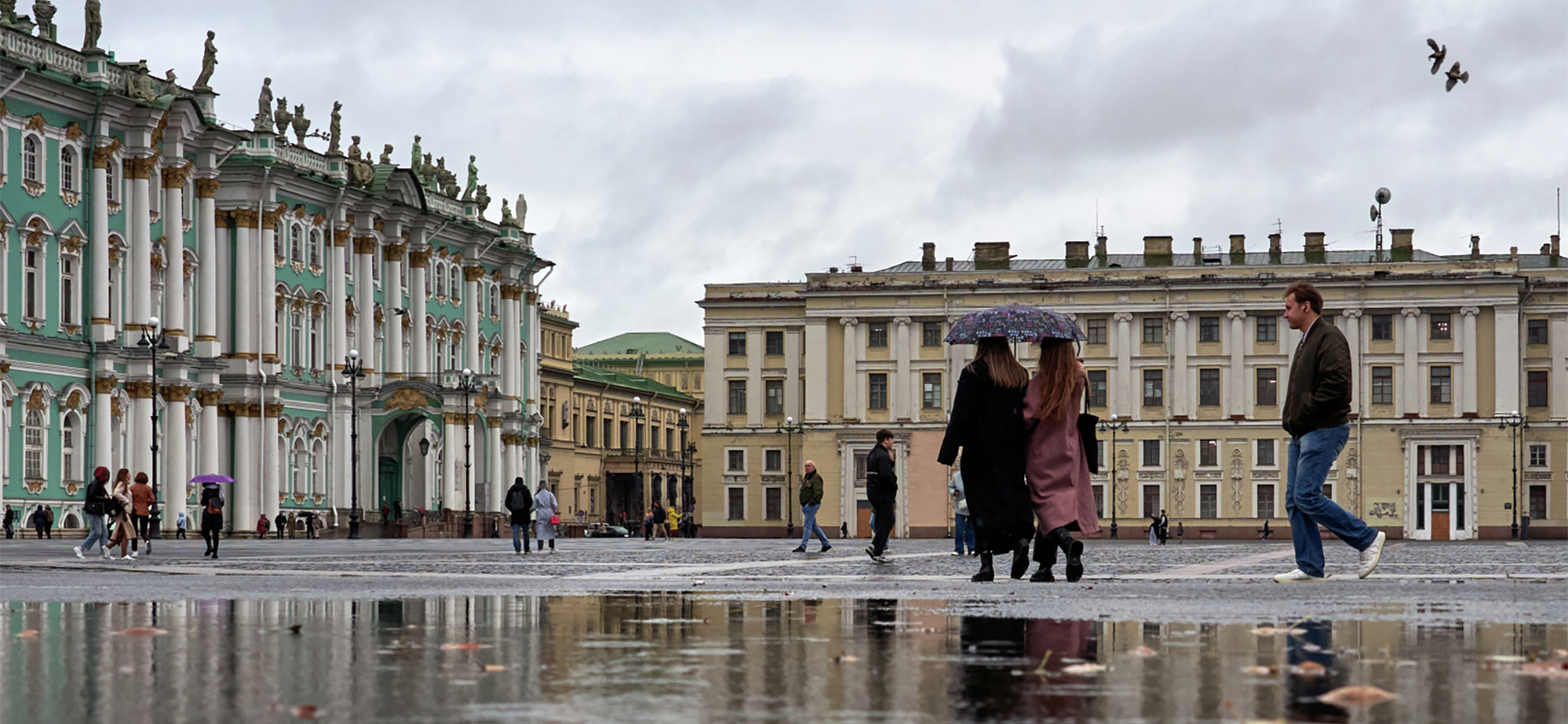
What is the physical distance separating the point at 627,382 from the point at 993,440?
111 metres

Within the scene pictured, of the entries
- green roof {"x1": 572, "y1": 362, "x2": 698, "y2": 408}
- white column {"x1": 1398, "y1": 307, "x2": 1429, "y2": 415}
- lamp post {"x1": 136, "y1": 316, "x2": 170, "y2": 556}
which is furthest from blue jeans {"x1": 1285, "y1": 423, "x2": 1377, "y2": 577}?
green roof {"x1": 572, "y1": 362, "x2": 698, "y2": 408}

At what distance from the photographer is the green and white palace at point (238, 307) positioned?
1999 inches

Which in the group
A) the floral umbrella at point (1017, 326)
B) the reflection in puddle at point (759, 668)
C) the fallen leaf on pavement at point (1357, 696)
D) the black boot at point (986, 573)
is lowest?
the black boot at point (986, 573)

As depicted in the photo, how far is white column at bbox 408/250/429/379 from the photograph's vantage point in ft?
243

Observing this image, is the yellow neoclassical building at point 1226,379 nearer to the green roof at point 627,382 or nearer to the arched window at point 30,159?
the green roof at point 627,382

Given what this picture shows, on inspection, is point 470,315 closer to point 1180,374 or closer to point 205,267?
point 205,267

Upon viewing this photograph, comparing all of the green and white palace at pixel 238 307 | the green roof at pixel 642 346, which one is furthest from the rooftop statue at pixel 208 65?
the green roof at pixel 642 346

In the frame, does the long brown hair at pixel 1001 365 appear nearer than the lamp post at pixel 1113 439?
Yes

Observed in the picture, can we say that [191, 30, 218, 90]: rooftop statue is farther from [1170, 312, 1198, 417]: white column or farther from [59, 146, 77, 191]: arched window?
[1170, 312, 1198, 417]: white column

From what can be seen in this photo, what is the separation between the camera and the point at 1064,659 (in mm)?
7688

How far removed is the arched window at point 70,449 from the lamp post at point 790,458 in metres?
48.5

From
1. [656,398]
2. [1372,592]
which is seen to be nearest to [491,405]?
[656,398]

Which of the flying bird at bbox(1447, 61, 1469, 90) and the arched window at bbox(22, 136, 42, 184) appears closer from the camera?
the flying bird at bbox(1447, 61, 1469, 90)

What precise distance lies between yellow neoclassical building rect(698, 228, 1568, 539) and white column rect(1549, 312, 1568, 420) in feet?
0.29
